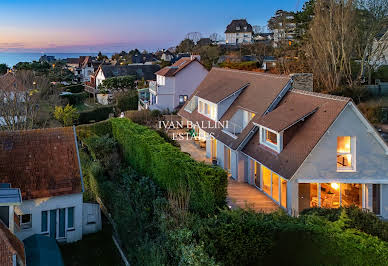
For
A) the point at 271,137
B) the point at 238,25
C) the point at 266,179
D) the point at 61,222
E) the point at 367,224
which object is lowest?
the point at 61,222

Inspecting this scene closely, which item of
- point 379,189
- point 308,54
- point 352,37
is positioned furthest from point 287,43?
point 379,189

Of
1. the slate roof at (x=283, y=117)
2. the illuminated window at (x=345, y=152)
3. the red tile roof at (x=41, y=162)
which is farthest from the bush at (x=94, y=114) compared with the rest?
the illuminated window at (x=345, y=152)

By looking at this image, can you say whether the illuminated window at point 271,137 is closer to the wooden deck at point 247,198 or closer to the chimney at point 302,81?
the wooden deck at point 247,198

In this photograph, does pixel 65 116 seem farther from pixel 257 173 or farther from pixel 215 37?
pixel 215 37

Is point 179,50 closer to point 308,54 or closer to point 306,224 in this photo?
point 308,54

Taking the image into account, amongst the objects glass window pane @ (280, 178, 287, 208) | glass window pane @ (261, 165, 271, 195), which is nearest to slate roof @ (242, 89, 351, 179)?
glass window pane @ (280, 178, 287, 208)

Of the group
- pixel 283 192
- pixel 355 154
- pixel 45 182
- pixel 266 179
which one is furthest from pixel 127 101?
pixel 355 154
